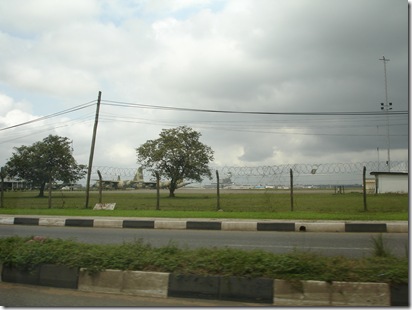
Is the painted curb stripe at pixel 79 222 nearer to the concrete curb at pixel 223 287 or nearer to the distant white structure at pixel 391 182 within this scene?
the concrete curb at pixel 223 287

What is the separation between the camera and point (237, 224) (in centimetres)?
1255

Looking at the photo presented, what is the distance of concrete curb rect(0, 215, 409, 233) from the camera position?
11.5 metres

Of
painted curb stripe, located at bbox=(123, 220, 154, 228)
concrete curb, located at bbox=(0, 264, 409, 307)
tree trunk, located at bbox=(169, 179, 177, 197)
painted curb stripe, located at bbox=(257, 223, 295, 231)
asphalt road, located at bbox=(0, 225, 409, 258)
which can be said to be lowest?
concrete curb, located at bbox=(0, 264, 409, 307)

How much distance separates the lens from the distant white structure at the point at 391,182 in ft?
110

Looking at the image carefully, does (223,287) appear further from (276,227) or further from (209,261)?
(276,227)

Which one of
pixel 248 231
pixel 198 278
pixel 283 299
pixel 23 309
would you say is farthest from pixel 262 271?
pixel 248 231

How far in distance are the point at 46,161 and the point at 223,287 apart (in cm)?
2236

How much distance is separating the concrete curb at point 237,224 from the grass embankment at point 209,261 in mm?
6273

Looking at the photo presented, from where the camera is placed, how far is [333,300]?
4.46m

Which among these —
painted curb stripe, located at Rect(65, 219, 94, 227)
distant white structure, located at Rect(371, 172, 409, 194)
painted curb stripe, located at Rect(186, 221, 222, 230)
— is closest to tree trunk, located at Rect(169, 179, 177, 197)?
distant white structure, located at Rect(371, 172, 409, 194)

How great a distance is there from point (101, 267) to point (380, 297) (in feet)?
11.2

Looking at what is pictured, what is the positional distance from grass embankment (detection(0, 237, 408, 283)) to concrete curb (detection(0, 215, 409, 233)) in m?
6.27

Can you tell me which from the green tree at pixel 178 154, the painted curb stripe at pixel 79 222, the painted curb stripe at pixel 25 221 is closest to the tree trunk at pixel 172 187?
the green tree at pixel 178 154

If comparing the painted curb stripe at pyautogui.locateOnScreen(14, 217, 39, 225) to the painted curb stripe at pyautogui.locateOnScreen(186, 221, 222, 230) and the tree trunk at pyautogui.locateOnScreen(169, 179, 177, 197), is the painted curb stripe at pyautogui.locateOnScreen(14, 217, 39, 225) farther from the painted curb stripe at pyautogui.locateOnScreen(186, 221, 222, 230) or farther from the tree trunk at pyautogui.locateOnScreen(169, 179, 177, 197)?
the tree trunk at pyautogui.locateOnScreen(169, 179, 177, 197)
